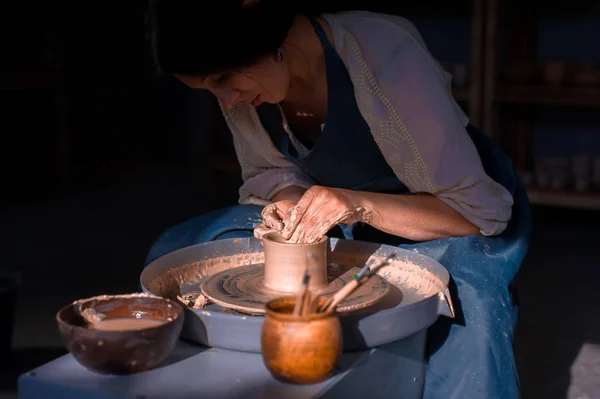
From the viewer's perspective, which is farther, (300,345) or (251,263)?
(251,263)

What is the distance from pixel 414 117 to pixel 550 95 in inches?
111

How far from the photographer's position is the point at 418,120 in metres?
1.75

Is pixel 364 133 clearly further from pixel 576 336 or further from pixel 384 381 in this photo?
pixel 576 336

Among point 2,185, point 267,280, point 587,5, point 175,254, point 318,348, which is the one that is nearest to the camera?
point 318,348

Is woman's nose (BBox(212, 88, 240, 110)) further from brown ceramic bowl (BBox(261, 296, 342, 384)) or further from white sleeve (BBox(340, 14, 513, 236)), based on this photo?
brown ceramic bowl (BBox(261, 296, 342, 384))

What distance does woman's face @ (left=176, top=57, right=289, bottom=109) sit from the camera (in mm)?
1635

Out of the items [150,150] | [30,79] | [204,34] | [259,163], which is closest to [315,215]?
[204,34]

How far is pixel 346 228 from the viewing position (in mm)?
2039

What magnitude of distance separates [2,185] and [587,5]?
3932 millimetres

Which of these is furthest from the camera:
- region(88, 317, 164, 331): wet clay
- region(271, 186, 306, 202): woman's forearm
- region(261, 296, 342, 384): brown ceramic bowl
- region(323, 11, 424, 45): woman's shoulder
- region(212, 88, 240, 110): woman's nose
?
→ region(271, 186, 306, 202): woman's forearm

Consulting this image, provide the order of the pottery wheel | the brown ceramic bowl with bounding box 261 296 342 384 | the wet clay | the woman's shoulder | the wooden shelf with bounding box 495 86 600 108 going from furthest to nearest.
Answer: the wooden shelf with bounding box 495 86 600 108, the woman's shoulder, the pottery wheel, the wet clay, the brown ceramic bowl with bounding box 261 296 342 384

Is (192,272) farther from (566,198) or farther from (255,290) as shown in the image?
(566,198)

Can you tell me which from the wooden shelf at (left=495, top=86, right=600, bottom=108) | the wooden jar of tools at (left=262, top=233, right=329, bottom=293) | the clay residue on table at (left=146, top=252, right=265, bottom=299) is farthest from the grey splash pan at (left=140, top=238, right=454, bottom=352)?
the wooden shelf at (left=495, top=86, right=600, bottom=108)

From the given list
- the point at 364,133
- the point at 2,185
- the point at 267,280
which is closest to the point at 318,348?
the point at 267,280
